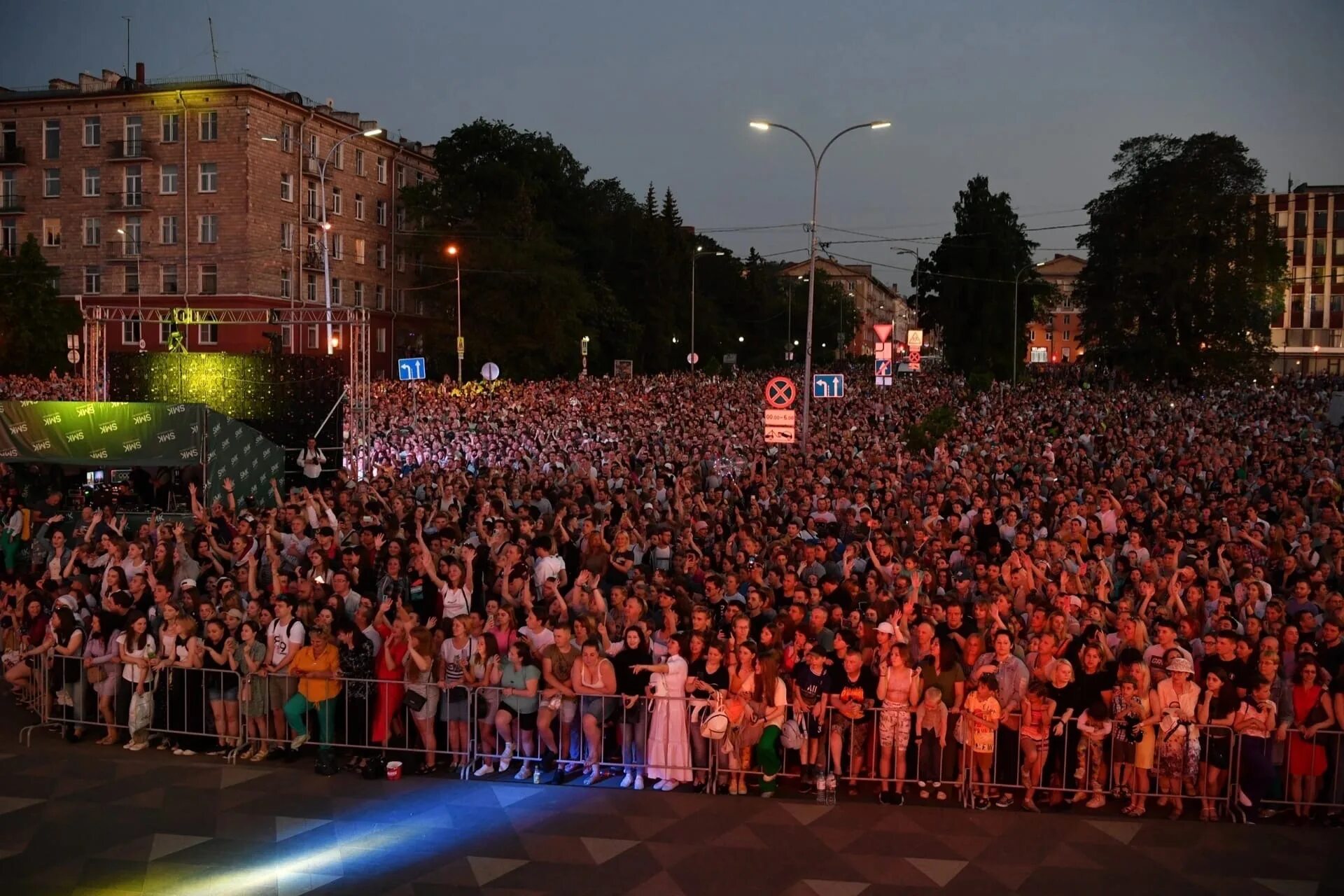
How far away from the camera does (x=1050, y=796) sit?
8.25 metres

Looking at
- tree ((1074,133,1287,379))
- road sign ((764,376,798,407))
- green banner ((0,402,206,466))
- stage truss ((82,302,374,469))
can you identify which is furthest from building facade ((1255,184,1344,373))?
green banner ((0,402,206,466))

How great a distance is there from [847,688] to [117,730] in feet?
20.5

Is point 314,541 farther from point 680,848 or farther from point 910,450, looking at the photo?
point 910,450

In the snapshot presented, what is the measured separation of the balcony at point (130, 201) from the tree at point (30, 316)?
12.4 ft

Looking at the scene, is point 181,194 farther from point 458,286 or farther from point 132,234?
point 458,286

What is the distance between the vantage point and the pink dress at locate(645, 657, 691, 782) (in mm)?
8461

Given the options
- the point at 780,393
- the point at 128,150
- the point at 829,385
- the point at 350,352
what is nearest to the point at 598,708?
the point at 780,393

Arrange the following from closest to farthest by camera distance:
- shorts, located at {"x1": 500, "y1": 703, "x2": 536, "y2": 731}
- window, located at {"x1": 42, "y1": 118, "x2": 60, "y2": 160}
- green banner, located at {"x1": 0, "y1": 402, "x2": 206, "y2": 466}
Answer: shorts, located at {"x1": 500, "y1": 703, "x2": 536, "y2": 731}, green banner, located at {"x1": 0, "y1": 402, "x2": 206, "y2": 466}, window, located at {"x1": 42, "y1": 118, "x2": 60, "y2": 160}

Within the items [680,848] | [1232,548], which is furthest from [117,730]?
[1232,548]

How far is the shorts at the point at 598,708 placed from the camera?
8.66 meters

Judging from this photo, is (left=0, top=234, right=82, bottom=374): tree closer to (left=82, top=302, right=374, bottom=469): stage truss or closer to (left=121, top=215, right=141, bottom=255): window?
(left=121, top=215, right=141, bottom=255): window

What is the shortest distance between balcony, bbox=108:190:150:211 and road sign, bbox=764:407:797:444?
4249 centimetres

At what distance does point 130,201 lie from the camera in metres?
51.2

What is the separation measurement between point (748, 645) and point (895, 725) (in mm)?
1238
